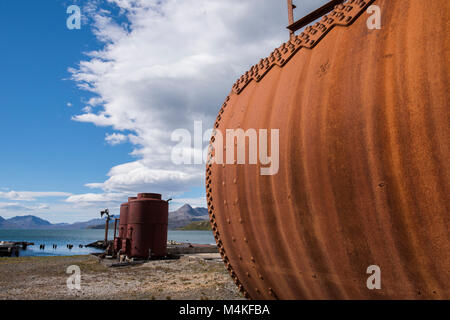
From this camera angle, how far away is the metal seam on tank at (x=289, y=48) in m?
2.93

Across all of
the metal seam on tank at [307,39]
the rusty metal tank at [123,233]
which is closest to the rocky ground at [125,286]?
the rusty metal tank at [123,233]

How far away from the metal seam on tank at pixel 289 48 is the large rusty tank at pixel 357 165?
19 mm

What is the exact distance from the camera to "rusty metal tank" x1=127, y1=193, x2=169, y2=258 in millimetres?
20891

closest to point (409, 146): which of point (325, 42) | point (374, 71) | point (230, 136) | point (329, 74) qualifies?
point (374, 71)

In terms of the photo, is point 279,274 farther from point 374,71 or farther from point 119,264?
point 119,264

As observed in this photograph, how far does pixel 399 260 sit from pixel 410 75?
4.64ft

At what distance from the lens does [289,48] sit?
12.1 feet

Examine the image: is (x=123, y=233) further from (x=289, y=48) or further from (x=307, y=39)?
(x=307, y=39)

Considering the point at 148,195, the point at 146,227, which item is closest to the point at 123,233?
the point at 146,227

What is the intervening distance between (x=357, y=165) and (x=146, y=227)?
819 inches

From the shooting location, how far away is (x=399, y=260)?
2.16 meters

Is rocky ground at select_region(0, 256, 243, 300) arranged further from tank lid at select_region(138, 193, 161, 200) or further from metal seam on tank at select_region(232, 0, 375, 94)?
tank lid at select_region(138, 193, 161, 200)

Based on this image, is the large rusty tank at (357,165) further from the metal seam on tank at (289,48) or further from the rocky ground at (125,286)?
the rocky ground at (125,286)

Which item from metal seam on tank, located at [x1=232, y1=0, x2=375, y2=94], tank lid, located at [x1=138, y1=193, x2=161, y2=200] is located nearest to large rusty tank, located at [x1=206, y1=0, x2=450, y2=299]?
metal seam on tank, located at [x1=232, y1=0, x2=375, y2=94]
